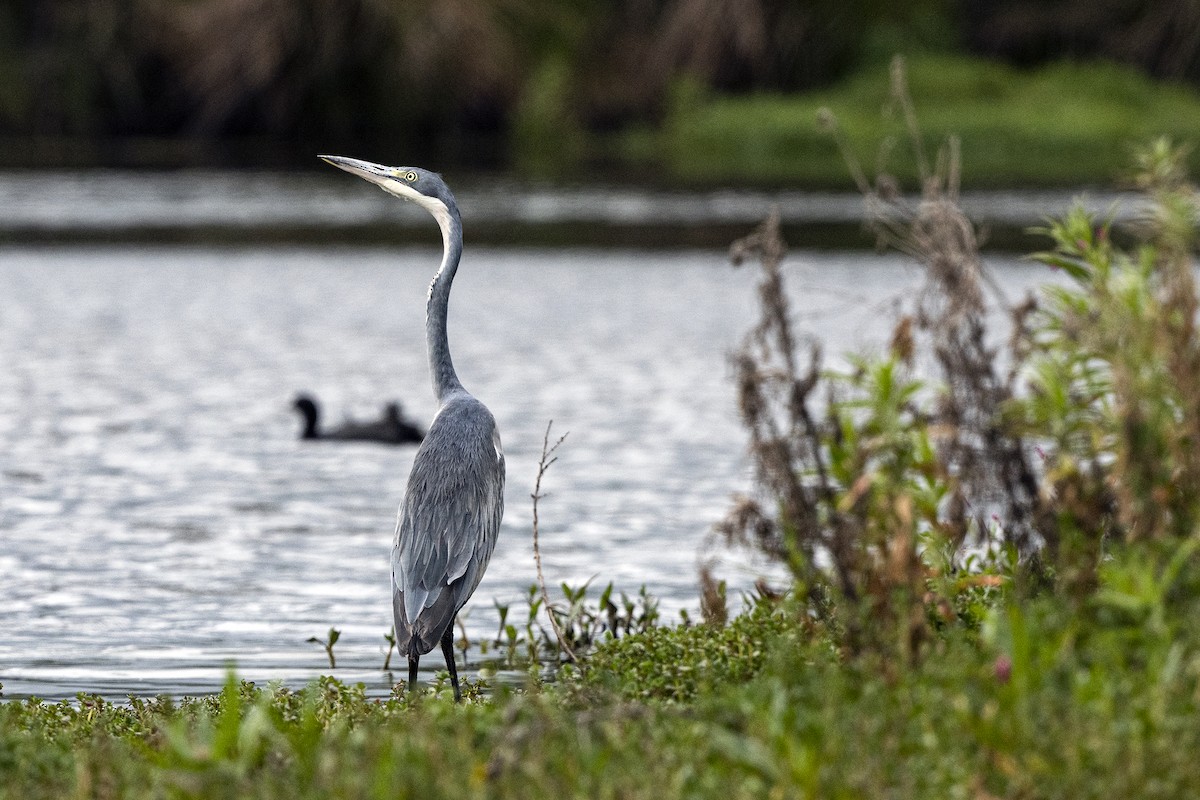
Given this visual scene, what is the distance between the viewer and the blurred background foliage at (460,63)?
150 ft

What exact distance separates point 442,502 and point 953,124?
3947 centimetres

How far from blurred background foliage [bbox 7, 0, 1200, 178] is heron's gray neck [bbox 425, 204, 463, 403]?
36892 millimetres

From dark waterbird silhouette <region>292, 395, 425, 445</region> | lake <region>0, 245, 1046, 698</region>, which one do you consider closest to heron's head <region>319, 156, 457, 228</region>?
lake <region>0, 245, 1046, 698</region>

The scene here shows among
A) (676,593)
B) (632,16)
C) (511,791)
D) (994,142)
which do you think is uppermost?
(632,16)

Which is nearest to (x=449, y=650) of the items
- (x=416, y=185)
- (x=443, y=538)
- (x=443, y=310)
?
(x=443, y=538)

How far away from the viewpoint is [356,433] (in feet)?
53.3

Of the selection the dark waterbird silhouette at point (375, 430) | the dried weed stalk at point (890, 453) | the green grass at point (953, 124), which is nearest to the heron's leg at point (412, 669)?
the dried weed stalk at point (890, 453)

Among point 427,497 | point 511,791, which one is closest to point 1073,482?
point 511,791

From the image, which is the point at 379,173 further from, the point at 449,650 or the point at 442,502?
the point at 449,650

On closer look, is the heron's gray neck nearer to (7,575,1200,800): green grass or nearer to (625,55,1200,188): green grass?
(7,575,1200,800): green grass

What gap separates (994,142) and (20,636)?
39.1 metres

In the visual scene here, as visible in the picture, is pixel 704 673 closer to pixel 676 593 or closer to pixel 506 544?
pixel 676 593

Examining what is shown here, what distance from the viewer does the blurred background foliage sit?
4584cm

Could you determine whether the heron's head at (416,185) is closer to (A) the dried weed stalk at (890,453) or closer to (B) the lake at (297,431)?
(B) the lake at (297,431)
